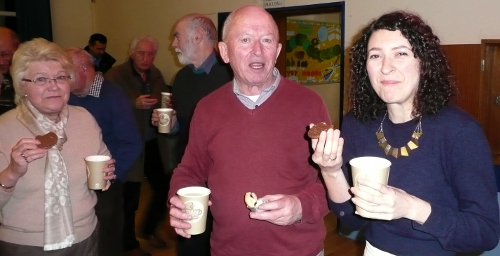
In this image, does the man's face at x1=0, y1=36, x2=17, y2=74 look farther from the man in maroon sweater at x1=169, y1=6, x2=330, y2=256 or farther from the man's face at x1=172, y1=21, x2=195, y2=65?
the man in maroon sweater at x1=169, y1=6, x2=330, y2=256

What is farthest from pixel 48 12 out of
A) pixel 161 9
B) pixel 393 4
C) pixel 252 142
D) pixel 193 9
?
pixel 252 142

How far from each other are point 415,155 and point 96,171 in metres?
1.44

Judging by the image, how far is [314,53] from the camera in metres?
7.18

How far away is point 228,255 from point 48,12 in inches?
288

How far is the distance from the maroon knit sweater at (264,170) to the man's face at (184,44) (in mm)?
1324

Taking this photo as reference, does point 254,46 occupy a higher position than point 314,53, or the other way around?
point 314,53

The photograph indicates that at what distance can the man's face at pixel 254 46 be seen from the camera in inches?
67.8

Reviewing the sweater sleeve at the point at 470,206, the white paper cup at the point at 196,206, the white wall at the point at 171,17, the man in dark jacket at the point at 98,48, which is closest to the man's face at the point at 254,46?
the white paper cup at the point at 196,206

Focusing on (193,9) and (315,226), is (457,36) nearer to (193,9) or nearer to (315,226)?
(315,226)

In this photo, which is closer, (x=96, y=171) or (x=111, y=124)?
(x=96, y=171)

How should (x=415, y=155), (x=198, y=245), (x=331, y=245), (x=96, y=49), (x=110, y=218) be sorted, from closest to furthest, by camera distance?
(x=415, y=155)
(x=110, y=218)
(x=198, y=245)
(x=331, y=245)
(x=96, y=49)

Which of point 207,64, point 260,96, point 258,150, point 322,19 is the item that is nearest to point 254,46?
point 260,96

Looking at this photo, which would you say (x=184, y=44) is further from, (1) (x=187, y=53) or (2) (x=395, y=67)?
(2) (x=395, y=67)

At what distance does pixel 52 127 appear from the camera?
6.59ft
